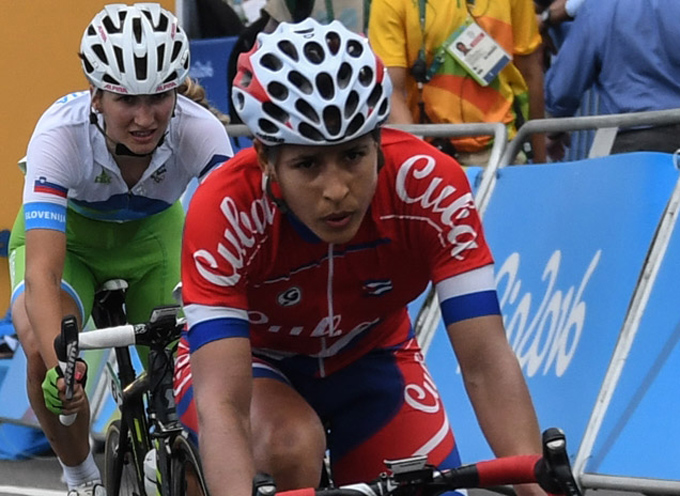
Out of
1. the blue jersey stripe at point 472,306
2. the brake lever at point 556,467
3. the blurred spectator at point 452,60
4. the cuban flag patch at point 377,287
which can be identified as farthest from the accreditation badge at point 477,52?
the brake lever at point 556,467

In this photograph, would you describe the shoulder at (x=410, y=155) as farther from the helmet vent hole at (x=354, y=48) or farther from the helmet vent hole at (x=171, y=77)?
the helmet vent hole at (x=171, y=77)

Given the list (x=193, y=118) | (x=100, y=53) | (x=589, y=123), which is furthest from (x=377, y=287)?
(x=589, y=123)

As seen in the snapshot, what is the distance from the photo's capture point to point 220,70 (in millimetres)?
9930

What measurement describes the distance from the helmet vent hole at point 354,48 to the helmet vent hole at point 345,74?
5cm

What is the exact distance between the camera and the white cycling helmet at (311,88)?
341 centimetres

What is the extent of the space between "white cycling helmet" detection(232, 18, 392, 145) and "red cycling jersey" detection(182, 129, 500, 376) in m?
0.21

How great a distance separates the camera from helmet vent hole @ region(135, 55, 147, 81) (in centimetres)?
558

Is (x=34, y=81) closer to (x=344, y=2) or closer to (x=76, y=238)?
(x=344, y=2)

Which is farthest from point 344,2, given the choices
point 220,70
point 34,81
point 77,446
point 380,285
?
point 380,285

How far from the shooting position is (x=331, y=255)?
12.3ft

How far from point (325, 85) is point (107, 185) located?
2519mm

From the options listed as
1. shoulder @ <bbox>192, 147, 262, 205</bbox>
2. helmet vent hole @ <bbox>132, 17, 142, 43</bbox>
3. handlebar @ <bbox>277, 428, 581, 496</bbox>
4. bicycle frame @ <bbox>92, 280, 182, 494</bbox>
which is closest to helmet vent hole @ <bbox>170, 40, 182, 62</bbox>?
helmet vent hole @ <bbox>132, 17, 142, 43</bbox>

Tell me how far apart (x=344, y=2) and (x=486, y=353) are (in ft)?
18.3

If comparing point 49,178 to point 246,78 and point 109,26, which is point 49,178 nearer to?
point 109,26
